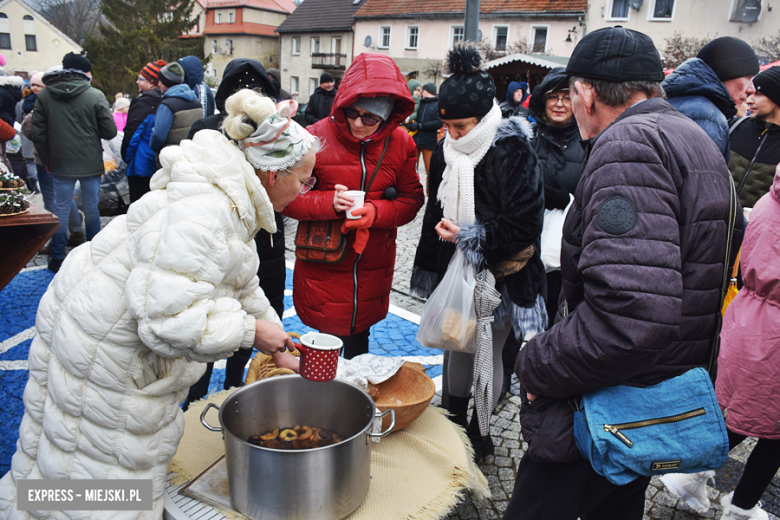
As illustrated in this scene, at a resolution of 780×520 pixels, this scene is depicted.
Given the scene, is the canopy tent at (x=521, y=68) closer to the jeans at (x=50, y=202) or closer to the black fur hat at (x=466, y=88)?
the jeans at (x=50, y=202)

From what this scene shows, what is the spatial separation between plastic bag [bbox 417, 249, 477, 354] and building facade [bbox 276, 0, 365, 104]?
36.3 meters

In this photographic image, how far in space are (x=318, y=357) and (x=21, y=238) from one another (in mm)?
2582

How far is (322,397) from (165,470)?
65 centimetres

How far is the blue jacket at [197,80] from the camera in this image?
565 cm

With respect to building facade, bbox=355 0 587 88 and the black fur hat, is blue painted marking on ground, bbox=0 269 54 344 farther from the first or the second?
building facade, bbox=355 0 587 88

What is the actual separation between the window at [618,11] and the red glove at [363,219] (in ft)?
94.1

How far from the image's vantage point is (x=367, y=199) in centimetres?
303

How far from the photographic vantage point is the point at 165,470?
193cm

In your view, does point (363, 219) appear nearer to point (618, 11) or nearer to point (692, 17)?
point (692, 17)

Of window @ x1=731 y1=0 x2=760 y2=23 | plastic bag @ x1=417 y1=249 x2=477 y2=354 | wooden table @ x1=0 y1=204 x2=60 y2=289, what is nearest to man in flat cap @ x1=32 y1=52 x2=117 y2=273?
wooden table @ x1=0 y1=204 x2=60 y2=289

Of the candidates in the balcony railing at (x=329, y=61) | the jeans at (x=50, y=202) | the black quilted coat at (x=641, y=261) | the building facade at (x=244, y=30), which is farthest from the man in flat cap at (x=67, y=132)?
the building facade at (x=244, y=30)

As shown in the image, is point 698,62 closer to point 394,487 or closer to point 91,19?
point 394,487

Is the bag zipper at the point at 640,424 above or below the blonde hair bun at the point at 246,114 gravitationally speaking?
below

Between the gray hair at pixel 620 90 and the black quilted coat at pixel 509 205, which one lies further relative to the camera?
Result: the black quilted coat at pixel 509 205
